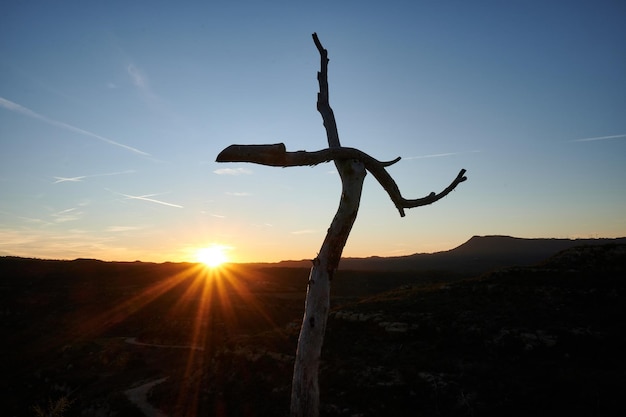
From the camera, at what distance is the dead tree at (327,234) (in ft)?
11.1

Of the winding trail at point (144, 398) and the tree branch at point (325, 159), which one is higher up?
the tree branch at point (325, 159)

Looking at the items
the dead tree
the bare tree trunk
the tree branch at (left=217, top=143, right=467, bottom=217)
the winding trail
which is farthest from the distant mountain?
the bare tree trunk

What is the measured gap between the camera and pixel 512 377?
41.2 ft

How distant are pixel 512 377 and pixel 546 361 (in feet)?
8.14

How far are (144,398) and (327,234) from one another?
1784 cm

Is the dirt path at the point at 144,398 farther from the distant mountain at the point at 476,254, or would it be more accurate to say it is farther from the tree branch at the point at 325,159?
the distant mountain at the point at 476,254

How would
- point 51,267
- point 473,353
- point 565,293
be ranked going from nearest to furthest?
point 473,353 < point 565,293 < point 51,267

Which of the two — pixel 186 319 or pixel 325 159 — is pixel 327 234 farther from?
pixel 186 319

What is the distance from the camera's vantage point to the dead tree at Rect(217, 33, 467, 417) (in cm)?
338

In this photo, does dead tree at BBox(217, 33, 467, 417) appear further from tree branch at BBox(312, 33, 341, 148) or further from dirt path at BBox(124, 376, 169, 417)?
dirt path at BBox(124, 376, 169, 417)

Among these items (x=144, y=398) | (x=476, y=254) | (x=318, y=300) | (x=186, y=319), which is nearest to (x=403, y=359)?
(x=144, y=398)

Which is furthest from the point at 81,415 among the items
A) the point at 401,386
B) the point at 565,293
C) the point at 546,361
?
the point at 565,293

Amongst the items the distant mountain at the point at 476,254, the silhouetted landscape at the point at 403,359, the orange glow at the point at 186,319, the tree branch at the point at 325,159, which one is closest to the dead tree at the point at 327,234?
the tree branch at the point at 325,159

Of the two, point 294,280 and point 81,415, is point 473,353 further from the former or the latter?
point 294,280
